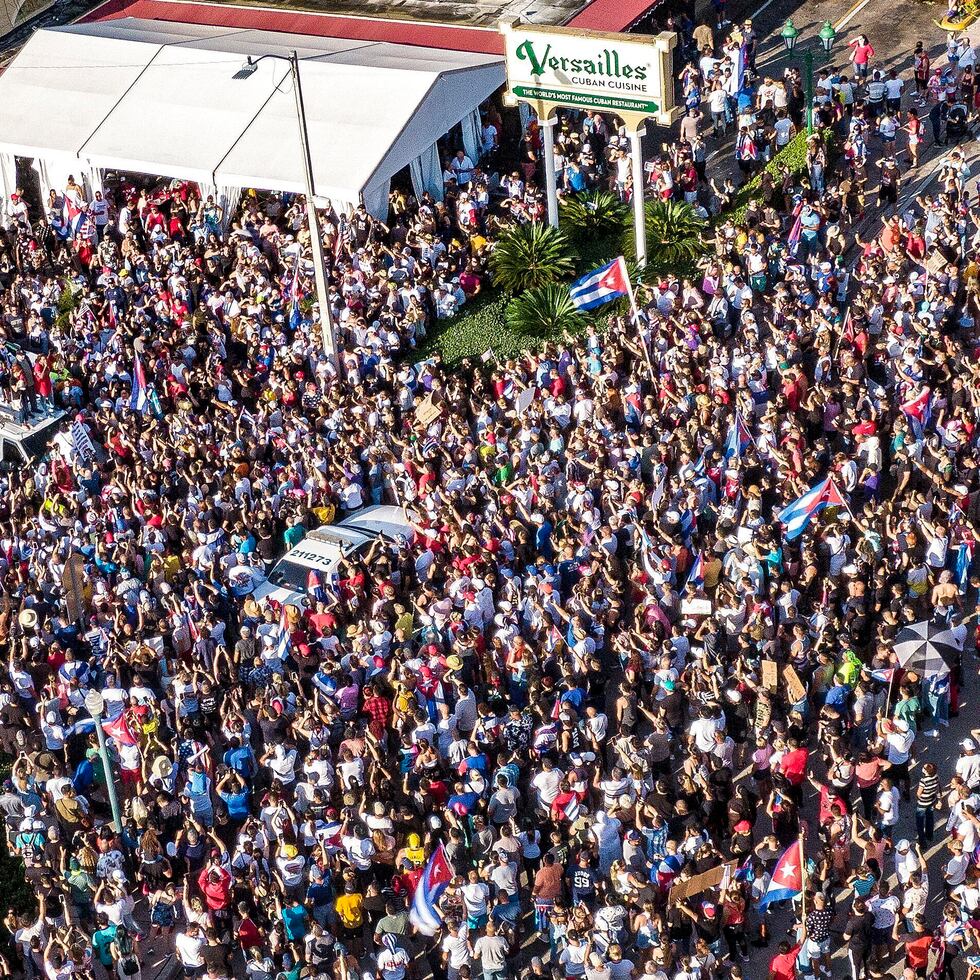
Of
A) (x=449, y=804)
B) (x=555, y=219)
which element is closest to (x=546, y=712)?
(x=449, y=804)

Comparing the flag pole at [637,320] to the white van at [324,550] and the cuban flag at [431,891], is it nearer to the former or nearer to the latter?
the white van at [324,550]

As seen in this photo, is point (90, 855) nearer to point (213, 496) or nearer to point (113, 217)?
→ point (213, 496)

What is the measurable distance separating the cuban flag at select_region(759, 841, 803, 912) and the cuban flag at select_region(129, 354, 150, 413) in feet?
50.4

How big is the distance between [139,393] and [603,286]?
7973 mm

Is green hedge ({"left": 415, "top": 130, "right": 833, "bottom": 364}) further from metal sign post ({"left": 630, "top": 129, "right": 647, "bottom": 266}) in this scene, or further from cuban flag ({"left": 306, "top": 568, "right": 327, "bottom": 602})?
cuban flag ({"left": 306, "top": 568, "right": 327, "bottom": 602})

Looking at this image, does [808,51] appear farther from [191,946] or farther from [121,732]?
[191,946]

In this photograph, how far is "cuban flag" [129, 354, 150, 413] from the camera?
3044 cm

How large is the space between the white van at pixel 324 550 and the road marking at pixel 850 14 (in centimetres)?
1932

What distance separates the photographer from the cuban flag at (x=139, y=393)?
30.4 metres

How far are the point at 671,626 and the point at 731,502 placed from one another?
2.33m

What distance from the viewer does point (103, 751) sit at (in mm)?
21156

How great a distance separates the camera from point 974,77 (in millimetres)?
34719

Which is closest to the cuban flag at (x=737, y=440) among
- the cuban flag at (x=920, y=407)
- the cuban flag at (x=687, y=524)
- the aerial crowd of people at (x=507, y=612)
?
the aerial crowd of people at (x=507, y=612)

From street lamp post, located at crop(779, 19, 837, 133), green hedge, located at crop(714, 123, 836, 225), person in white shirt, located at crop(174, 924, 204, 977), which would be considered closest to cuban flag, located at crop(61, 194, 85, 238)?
green hedge, located at crop(714, 123, 836, 225)
